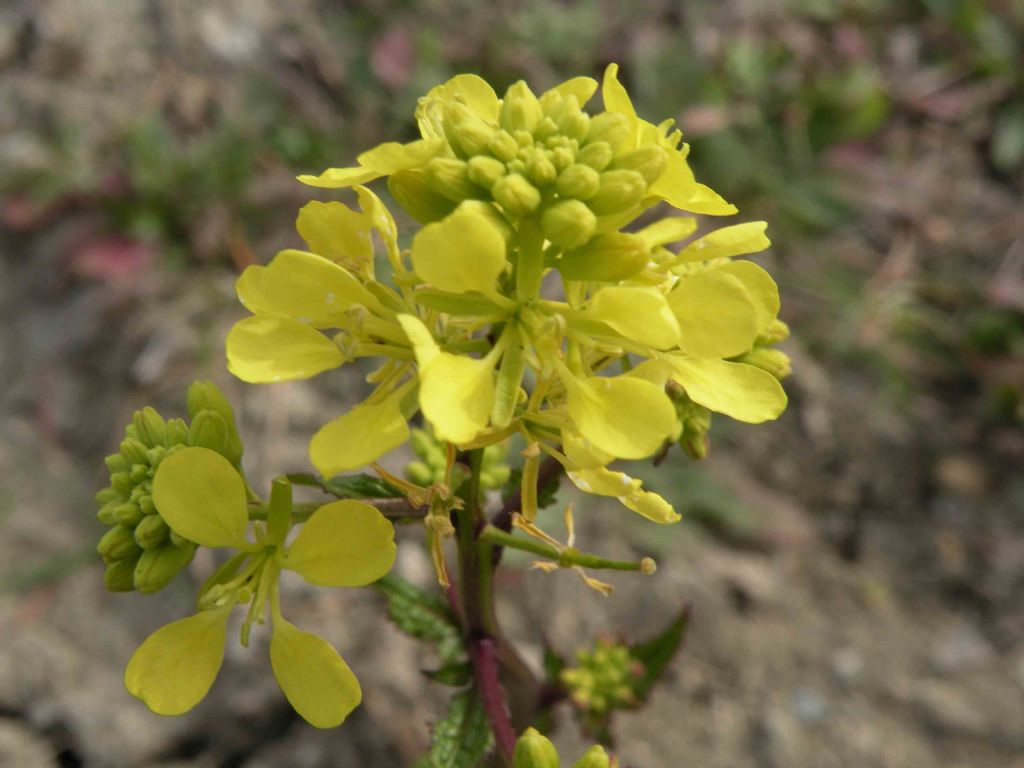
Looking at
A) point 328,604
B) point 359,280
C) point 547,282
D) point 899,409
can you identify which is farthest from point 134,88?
point 899,409

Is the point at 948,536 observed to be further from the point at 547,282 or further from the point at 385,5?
the point at 385,5

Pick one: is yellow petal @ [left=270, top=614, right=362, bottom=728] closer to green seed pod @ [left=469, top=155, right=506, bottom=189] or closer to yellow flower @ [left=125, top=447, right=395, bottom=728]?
yellow flower @ [left=125, top=447, right=395, bottom=728]

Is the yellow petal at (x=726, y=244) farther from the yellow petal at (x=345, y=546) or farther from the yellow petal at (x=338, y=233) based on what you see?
the yellow petal at (x=345, y=546)

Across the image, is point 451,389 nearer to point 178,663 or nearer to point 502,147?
point 502,147

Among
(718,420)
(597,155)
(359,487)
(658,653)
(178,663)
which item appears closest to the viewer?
(597,155)

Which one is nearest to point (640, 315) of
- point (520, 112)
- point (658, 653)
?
point (520, 112)

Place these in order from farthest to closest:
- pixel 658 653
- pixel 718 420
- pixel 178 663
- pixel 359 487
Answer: pixel 718 420 → pixel 658 653 → pixel 359 487 → pixel 178 663
